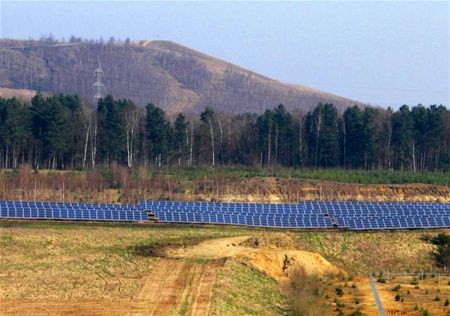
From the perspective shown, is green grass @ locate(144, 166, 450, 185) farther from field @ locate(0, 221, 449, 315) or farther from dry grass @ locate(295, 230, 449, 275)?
dry grass @ locate(295, 230, 449, 275)

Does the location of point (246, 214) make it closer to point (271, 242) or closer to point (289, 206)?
point (289, 206)

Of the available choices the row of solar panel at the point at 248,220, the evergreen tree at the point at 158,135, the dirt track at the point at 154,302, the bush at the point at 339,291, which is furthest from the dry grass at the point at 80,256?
the evergreen tree at the point at 158,135

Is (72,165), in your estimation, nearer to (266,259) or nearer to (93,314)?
(266,259)

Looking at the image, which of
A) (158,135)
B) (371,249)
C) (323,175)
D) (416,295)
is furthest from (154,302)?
(158,135)

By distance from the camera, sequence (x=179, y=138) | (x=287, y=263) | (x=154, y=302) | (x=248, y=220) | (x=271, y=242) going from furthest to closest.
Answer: (x=179, y=138)
(x=248, y=220)
(x=271, y=242)
(x=287, y=263)
(x=154, y=302)

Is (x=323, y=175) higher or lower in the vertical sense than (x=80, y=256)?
higher

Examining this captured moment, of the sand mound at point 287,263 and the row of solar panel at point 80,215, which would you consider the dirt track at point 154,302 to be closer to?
the sand mound at point 287,263

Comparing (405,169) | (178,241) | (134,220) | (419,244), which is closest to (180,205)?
(134,220)

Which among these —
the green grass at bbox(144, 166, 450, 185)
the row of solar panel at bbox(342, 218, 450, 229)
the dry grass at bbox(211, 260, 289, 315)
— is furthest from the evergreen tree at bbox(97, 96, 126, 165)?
the dry grass at bbox(211, 260, 289, 315)
